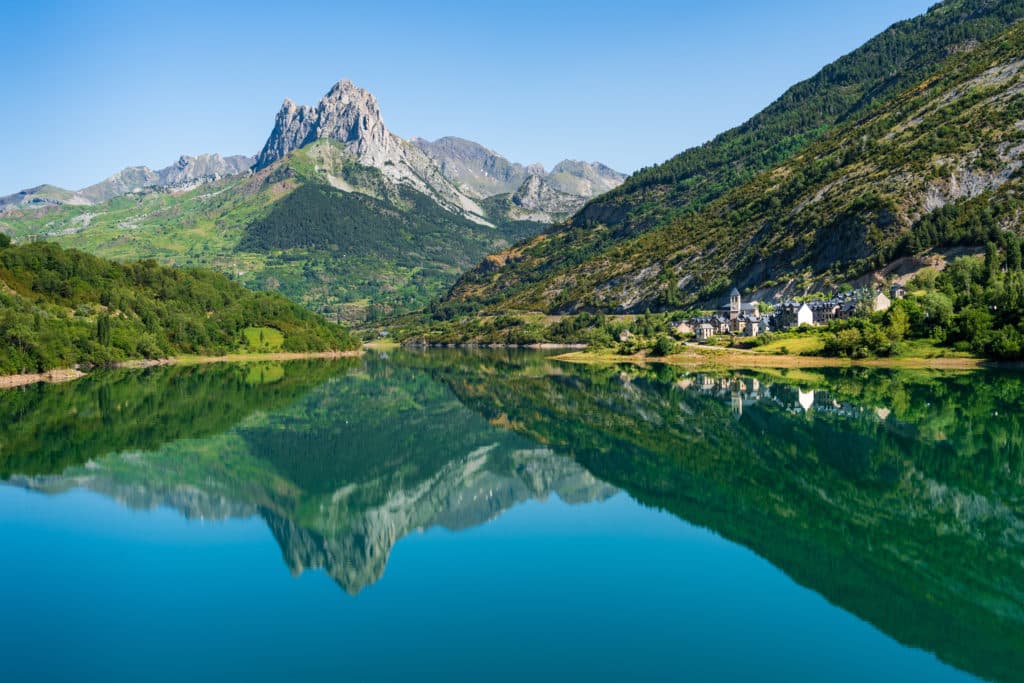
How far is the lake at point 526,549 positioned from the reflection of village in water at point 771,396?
3.82 ft

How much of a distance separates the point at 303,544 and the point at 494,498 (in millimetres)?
9307

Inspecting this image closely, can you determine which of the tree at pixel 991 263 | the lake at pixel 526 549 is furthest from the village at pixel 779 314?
the lake at pixel 526 549

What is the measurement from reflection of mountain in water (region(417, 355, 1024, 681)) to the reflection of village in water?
0.84 feet

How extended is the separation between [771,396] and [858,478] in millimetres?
33095

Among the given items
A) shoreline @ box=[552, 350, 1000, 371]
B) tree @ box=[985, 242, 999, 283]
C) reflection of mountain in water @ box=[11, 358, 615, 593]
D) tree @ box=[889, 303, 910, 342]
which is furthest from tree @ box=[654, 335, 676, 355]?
reflection of mountain in water @ box=[11, 358, 615, 593]

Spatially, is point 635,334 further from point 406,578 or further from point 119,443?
point 406,578

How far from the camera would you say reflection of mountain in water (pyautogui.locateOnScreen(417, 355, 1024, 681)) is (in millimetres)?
17328

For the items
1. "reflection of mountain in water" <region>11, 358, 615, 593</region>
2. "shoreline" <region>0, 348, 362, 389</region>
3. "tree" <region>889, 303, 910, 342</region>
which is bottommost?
"reflection of mountain in water" <region>11, 358, 615, 593</region>

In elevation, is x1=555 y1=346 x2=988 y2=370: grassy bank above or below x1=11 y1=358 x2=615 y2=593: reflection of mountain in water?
below

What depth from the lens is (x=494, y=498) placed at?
3081 centimetres

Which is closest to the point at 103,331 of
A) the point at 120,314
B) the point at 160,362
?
the point at 120,314

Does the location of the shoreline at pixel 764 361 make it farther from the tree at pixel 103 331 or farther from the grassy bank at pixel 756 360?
the tree at pixel 103 331

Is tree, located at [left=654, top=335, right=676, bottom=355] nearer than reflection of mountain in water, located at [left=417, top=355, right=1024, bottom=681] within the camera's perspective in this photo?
No

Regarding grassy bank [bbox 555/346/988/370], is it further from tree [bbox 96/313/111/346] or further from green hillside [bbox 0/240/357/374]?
tree [bbox 96/313/111/346]
